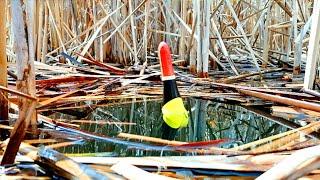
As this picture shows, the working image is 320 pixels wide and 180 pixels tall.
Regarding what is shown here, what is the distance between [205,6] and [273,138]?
1.48 metres

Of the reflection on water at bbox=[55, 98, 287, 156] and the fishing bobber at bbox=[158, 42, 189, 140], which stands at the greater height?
the fishing bobber at bbox=[158, 42, 189, 140]

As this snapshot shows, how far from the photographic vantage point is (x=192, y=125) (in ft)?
5.70

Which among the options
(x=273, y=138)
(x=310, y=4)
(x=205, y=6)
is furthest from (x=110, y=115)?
(x=310, y=4)

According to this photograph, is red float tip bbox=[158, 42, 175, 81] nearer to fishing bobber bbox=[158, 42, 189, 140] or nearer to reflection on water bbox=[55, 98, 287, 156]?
fishing bobber bbox=[158, 42, 189, 140]

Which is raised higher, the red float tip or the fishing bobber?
the red float tip

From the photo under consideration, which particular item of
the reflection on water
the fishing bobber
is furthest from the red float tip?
the reflection on water

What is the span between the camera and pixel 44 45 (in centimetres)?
336

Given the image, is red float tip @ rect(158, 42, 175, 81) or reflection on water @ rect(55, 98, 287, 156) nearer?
reflection on water @ rect(55, 98, 287, 156)

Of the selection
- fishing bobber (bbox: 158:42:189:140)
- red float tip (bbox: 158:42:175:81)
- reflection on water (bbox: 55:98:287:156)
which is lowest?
reflection on water (bbox: 55:98:287:156)

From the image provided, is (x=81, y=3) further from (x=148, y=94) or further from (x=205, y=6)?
(x=148, y=94)

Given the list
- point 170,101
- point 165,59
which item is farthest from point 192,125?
point 165,59

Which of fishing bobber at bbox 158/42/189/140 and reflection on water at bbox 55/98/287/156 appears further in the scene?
fishing bobber at bbox 158/42/189/140

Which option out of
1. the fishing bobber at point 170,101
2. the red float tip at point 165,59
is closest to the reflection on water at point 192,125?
the fishing bobber at point 170,101

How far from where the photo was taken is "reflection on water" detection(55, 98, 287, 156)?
135 centimetres
